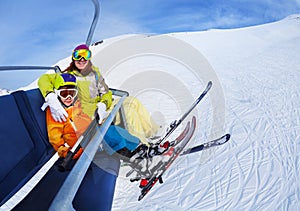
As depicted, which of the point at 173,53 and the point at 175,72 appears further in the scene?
the point at 173,53

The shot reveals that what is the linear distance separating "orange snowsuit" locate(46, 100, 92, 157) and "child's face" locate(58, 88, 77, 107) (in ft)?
0.16

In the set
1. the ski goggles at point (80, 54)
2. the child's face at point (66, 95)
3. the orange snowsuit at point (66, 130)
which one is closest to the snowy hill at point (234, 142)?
the orange snowsuit at point (66, 130)

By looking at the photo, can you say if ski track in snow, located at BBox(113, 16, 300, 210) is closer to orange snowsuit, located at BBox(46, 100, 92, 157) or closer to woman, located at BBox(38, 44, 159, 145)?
woman, located at BBox(38, 44, 159, 145)

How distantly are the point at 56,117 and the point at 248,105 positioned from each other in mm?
3749

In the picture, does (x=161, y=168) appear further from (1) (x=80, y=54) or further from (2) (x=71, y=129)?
(1) (x=80, y=54)

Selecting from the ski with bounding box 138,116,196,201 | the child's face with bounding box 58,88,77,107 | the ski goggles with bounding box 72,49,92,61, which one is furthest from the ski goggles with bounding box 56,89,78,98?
the ski with bounding box 138,116,196,201

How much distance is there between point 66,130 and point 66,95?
274 mm

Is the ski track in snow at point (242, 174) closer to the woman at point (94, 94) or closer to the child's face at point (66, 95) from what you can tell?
the woman at point (94, 94)

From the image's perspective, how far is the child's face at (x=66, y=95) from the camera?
2.04 m

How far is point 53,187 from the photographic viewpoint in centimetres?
155

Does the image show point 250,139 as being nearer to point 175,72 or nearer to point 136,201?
point 136,201

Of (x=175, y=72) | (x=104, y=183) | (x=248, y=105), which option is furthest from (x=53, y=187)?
(x=175, y=72)

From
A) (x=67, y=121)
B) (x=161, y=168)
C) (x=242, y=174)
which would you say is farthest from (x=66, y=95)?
(x=242, y=174)

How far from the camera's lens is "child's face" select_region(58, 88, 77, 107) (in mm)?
2041
